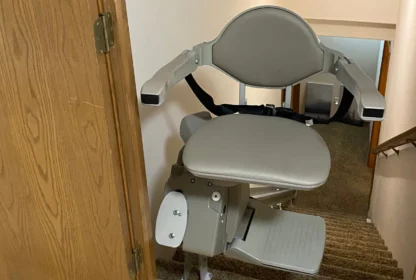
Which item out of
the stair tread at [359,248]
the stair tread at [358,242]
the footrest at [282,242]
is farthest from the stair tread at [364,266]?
the footrest at [282,242]

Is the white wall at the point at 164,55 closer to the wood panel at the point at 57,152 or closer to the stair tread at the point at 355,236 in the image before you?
the wood panel at the point at 57,152

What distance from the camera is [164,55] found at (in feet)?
6.31

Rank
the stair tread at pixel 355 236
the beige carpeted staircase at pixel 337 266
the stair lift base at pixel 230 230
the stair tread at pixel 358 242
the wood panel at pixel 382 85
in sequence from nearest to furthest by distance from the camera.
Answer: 1. the stair lift base at pixel 230 230
2. the beige carpeted staircase at pixel 337 266
3. the stair tread at pixel 358 242
4. the stair tread at pixel 355 236
5. the wood panel at pixel 382 85

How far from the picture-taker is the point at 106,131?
3.95ft

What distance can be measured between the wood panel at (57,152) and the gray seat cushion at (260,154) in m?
0.28

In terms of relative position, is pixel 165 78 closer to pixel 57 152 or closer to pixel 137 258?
pixel 57 152

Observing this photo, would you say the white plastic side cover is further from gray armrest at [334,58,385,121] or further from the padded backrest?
gray armrest at [334,58,385,121]

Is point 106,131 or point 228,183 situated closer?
point 106,131

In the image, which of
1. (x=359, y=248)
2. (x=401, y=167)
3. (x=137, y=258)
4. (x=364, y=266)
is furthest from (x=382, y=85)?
(x=137, y=258)

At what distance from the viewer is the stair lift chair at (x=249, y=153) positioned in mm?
1419

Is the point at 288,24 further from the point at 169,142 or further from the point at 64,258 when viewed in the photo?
the point at 64,258

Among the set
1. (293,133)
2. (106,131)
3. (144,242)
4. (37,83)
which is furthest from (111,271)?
(293,133)

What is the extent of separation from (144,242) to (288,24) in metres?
0.88

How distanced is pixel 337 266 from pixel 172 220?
38.3 inches
